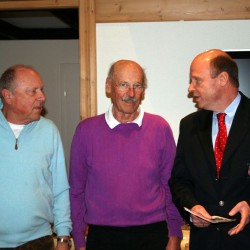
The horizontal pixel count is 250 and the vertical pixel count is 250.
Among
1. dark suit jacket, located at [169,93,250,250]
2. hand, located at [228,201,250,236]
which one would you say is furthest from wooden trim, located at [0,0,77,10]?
hand, located at [228,201,250,236]

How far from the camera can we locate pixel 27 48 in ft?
22.4

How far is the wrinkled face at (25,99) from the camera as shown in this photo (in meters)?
2.16

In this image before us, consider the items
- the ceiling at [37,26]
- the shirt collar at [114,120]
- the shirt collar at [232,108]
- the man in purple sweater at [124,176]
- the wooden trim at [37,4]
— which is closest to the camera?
the shirt collar at [232,108]

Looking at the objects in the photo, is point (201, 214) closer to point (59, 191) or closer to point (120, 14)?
point (59, 191)

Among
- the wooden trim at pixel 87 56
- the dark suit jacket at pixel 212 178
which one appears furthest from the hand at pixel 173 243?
the wooden trim at pixel 87 56

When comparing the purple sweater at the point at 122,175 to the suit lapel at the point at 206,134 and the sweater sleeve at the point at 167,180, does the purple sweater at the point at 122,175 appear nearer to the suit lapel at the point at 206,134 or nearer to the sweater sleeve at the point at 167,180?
the sweater sleeve at the point at 167,180

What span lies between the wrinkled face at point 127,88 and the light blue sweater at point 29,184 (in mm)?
424

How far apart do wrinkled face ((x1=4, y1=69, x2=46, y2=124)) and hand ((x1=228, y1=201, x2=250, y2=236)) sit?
1140 mm

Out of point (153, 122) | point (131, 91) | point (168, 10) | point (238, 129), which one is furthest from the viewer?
point (168, 10)

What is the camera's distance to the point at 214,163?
2004 millimetres

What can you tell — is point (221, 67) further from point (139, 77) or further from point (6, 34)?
point (6, 34)

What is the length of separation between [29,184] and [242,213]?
1.08 meters

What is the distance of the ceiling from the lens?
5.95 meters

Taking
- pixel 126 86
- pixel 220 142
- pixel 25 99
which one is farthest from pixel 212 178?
pixel 25 99
